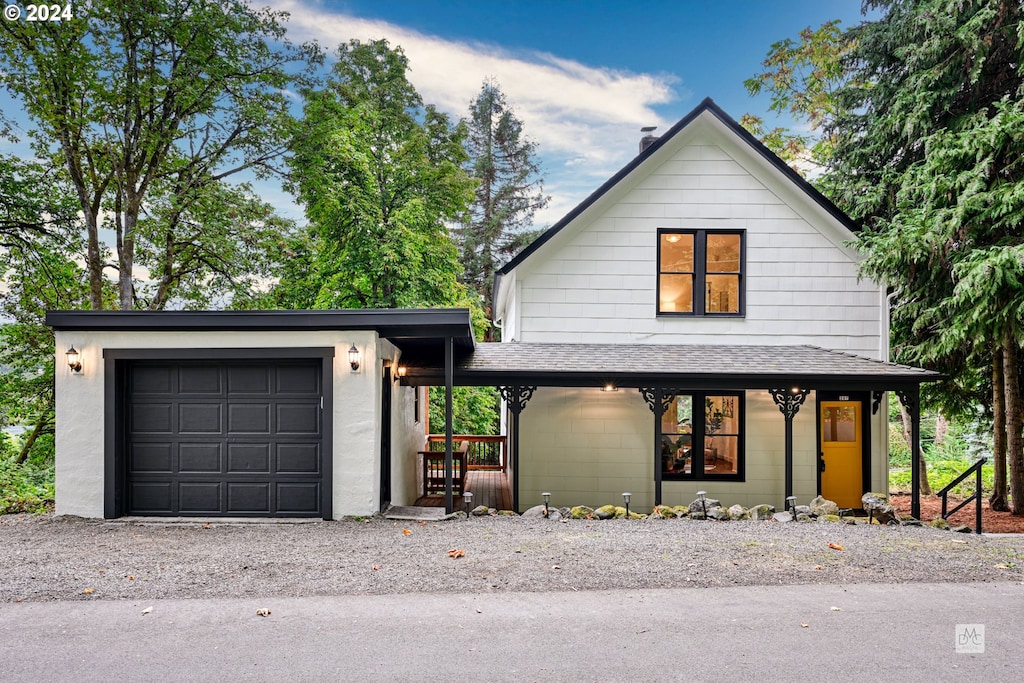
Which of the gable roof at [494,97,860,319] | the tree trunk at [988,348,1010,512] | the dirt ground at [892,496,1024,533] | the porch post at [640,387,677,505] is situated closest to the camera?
the porch post at [640,387,677,505]

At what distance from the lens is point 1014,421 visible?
9.98 m

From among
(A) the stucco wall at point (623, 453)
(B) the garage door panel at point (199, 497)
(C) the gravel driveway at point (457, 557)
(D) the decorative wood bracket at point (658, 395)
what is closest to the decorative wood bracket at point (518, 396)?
(A) the stucco wall at point (623, 453)

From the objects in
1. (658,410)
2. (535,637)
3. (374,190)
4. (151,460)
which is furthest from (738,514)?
(374,190)

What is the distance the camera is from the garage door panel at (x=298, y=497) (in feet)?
24.7

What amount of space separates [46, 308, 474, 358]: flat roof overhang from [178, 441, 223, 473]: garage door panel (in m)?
1.63

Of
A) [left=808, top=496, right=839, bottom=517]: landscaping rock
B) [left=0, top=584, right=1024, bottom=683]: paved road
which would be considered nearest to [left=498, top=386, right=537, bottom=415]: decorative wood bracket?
[left=0, top=584, right=1024, bottom=683]: paved road

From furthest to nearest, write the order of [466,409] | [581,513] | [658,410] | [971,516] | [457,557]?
Answer: [466,409] → [971,516] → [658,410] → [581,513] → [457,557]

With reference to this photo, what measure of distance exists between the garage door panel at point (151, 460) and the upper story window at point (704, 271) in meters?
8.43

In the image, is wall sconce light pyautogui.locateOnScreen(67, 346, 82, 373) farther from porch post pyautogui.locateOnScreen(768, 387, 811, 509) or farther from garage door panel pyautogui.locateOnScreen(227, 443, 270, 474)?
porch post pyautogui.locateOnScreen(768, 387, 811, 509)

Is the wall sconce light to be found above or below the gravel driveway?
above

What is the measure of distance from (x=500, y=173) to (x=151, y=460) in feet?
79.9

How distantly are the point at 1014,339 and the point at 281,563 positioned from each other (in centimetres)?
1148

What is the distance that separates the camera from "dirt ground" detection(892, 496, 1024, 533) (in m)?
9.37

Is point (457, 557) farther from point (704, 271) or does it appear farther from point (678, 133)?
point (678, 133)
